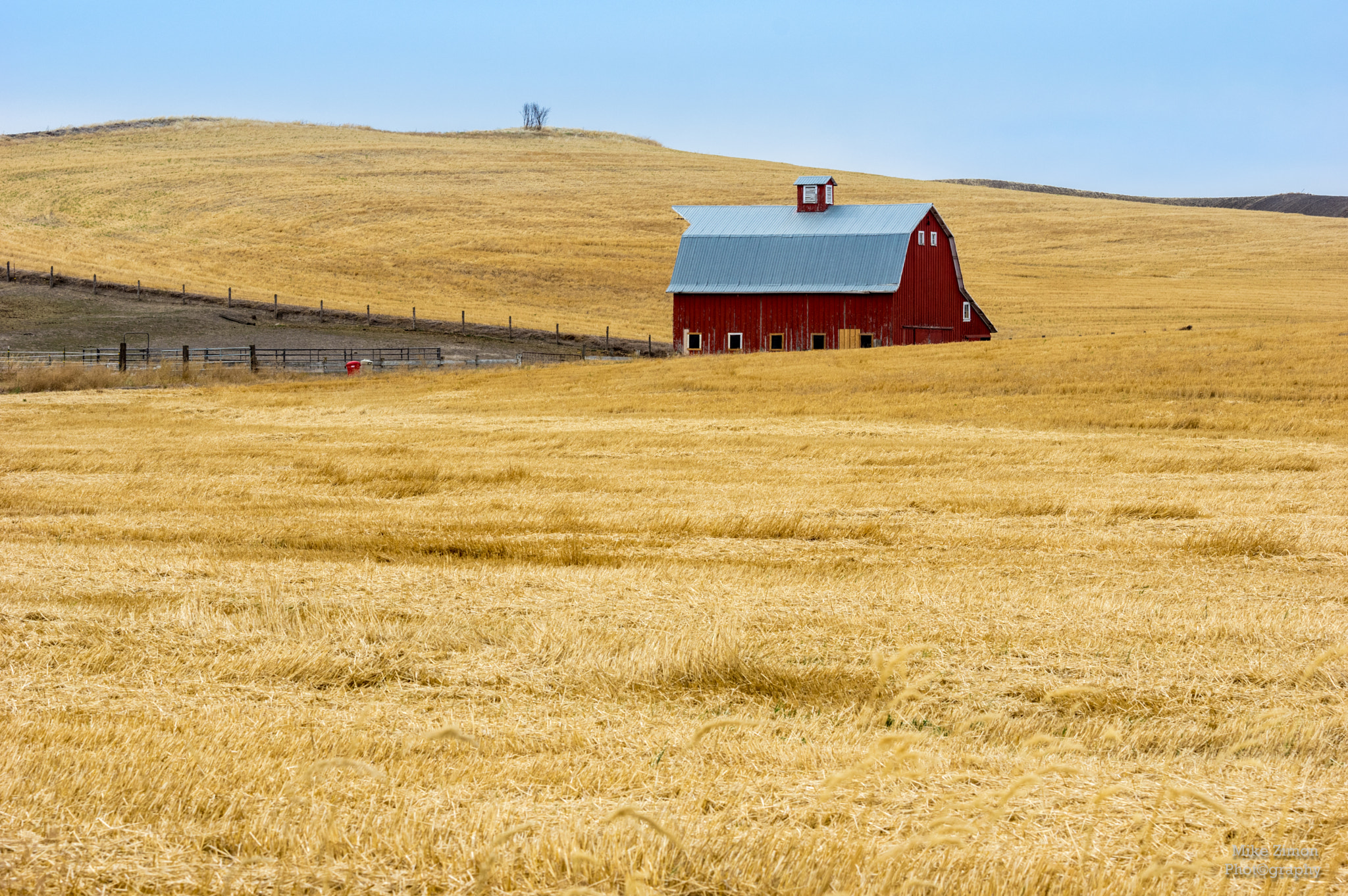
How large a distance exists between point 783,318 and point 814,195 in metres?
6.93

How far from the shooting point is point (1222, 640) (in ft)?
24.6

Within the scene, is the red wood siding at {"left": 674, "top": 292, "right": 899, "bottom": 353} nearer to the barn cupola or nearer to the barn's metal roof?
the barn's metal roof

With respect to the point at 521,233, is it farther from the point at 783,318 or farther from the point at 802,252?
the point at 783,318

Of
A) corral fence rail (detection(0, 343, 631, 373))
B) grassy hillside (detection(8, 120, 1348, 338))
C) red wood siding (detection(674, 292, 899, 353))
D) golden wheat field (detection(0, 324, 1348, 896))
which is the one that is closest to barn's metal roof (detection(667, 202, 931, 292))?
red wood siding (detection(674, 292, 899, 353))

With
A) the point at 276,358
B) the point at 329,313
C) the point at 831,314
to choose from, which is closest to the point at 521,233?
the point at 329,313

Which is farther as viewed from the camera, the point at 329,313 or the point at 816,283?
the point at 329,313

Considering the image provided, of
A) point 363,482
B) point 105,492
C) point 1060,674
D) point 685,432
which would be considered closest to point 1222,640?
point 1060,674

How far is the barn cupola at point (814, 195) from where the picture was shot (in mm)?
51875

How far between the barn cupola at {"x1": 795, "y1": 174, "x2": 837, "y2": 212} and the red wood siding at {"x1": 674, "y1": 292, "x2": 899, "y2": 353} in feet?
18.1

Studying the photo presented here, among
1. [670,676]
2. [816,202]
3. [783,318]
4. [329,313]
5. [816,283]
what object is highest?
[816,202]

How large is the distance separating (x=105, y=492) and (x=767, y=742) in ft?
40.2

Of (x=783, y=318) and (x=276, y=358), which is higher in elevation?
(x=783, y=318)

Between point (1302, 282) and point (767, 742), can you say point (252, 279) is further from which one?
point (767, 742)

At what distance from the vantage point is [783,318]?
48656 millimetres
